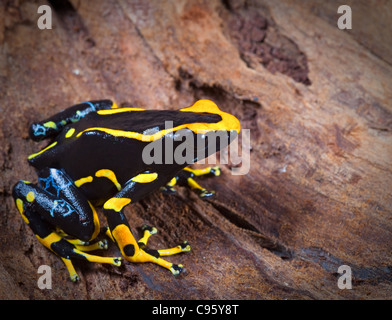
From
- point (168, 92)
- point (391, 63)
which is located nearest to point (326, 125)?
point (391, 63)

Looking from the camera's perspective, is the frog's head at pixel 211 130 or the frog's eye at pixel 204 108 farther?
the frog's eye at pixel 204 108

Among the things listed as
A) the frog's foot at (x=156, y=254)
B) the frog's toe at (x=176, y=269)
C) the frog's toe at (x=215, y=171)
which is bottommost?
the frog's toe at (x=176, y=269)

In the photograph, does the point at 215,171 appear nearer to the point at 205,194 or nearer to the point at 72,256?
the point at 205,194

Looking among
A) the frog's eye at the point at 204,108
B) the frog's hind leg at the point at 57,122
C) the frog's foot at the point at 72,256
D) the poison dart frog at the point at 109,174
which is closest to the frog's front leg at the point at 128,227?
the poison dart frog at the point at 109,174

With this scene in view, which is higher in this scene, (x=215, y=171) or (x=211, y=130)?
(x=211, y=130)

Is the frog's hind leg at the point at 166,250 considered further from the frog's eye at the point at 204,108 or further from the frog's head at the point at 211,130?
the frog's eye at the point at 204,108

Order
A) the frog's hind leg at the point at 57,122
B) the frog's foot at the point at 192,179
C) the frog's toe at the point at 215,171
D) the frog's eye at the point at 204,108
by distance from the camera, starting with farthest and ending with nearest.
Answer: the frog's toe at the point at 215,171 < the frog's foot at the point at 192,179 < the frog's hind leg at the point at 57,122 < the frog's eye at the point at 204,108

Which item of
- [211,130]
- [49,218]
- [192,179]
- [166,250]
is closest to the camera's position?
[211,130]

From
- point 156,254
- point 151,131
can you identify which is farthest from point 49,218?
point 151,131

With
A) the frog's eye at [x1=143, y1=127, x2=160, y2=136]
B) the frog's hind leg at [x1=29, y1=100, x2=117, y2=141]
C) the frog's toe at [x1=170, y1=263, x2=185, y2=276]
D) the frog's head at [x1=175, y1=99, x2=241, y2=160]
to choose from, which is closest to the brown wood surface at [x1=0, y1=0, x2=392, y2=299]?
the frog's toe at [x1=170, y1=263, x2=185, y2=276]
